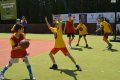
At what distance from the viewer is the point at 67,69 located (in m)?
11.3

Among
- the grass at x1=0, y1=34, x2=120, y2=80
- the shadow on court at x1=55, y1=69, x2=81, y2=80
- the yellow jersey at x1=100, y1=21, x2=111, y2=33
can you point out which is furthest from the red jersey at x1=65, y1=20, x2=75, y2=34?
the shadow on court at x1=55, y1=69, x2=81, y2=80

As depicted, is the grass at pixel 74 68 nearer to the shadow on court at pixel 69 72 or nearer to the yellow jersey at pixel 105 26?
the shadow on court at pixel 69 72

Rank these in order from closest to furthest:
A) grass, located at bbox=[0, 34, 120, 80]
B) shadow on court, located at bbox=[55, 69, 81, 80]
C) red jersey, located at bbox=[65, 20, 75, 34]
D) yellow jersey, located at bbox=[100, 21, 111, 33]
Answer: grass, located at bbox=[0, 34, 120, 80] < shadow on court, located at bbox=[55, 69, 81, 80] < yellow jersey, located at bbox=[100, 21, 111, 33] < red jersey, located at bbox=[65, 20, 75, 34]

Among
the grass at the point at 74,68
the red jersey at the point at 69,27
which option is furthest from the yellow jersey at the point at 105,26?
the grass at the point at 74,68

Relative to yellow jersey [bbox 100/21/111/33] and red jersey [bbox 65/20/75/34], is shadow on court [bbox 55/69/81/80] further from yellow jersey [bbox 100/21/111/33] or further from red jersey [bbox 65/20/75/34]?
red jersey [bbox 65/20/75/34]

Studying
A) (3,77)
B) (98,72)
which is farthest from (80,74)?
(3,77)

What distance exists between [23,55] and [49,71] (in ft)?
5.55

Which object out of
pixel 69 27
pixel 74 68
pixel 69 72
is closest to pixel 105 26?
pixel 69 27

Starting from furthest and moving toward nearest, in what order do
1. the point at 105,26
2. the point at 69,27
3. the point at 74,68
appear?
1. the point at 69,27
2. the point at 105,26
3. the point at 74,68

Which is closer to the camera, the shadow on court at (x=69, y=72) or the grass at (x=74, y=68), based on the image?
the grass at (x=74, y=68)

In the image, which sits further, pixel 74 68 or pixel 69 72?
pixel 74 68

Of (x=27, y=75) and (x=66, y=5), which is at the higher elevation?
(x=66, y=5)

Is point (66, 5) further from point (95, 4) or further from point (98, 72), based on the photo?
point (98, 72)

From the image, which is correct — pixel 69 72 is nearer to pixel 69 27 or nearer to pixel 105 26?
pixel 105 26
